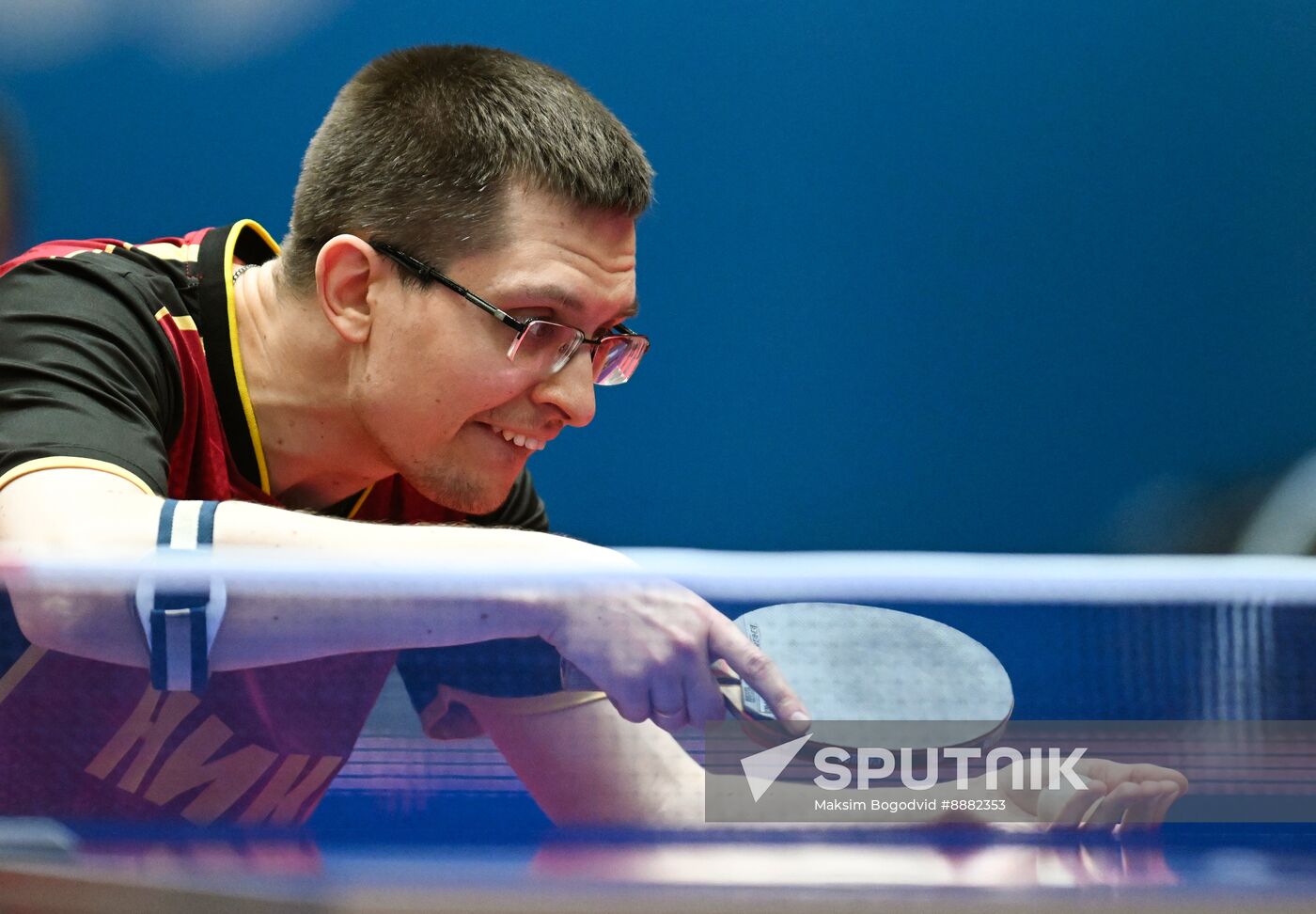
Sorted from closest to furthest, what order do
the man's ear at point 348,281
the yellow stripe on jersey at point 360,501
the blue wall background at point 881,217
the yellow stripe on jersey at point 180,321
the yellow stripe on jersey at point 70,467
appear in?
the yellow stripe on jersey at point 70,467 < the yellow stripe on jersey at point 180,321 < the man's ear at point 348,281 < the yellow stripe on jersey at point 360,501 < the blue wall background at point 881,217

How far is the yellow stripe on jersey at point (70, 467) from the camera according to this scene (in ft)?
3.16

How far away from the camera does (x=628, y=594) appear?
720 millimetres

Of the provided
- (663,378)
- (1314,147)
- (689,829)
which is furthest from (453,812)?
(1314,147)

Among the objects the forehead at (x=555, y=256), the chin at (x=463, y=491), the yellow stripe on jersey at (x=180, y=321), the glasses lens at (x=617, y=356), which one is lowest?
→ the chin at (x=463, y=491)

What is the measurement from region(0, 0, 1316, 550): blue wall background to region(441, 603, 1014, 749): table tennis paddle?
6.13ft

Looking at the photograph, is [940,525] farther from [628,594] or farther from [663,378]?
[628,594]

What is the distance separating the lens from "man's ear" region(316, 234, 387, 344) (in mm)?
1396

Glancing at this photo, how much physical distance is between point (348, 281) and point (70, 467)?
0.49 metres

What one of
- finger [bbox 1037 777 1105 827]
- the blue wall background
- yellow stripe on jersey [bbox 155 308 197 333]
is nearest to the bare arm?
finger [bbox 1037 777 1105 827]

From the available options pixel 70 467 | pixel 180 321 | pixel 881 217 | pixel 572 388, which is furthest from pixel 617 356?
pixel 881 217

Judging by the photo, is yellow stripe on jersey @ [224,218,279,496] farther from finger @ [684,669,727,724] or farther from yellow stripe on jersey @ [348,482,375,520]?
finger @ [684,669,727,724]

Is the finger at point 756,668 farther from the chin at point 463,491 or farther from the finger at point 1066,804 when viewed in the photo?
the chin at point 463,491

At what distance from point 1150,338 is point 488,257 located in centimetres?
166

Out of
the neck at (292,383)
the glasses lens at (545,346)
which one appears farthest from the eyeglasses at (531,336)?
the neck at (292,383)
